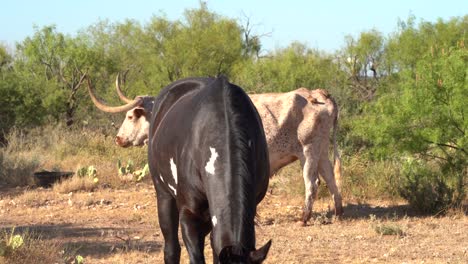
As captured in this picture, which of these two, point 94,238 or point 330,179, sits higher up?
point 330,179

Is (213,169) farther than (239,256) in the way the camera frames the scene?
Yes

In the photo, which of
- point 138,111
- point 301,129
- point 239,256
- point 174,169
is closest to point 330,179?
point 301,129

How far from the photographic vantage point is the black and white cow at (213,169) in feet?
15.9

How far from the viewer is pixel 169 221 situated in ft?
23.9

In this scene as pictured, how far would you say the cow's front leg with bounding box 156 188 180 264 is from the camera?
7.23 m

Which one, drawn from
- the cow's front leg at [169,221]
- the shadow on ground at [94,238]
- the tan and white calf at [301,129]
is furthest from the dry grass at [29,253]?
the tan and white calf at [301,129]

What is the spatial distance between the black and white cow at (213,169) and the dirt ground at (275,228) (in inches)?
93.0

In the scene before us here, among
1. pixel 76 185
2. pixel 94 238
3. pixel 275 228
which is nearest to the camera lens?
pixel 94 238

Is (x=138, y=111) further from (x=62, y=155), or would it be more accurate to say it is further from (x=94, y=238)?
(x=62, y=155)

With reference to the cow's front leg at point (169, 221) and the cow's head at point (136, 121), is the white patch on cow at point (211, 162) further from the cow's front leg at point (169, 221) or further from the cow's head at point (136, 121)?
the cow's head at point (136, 121)

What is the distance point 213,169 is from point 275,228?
19.6 feet

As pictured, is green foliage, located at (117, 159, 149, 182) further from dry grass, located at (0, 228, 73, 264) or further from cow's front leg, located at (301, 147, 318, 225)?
dry grass, located at (0, 228, 73, 264)

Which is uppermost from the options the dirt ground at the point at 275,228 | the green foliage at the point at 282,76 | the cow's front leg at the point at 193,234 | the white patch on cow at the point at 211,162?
the green foliage at the point at 282,76

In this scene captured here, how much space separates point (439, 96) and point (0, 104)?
13072mm
